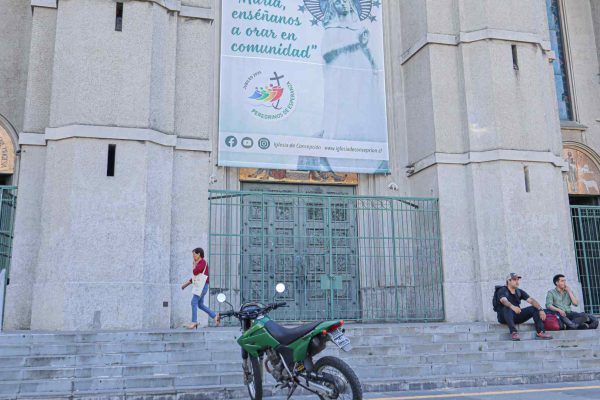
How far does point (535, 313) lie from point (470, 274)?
3231mm

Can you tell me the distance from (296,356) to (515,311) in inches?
251

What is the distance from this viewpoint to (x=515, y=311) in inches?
→ 439

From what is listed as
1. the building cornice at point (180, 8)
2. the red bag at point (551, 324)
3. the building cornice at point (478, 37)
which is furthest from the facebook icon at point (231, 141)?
the red bag at point (551, 324)

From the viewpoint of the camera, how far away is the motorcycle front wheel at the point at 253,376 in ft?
22.0

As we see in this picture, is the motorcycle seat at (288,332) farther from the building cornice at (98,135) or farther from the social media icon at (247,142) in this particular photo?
the social media icon at (247,142)

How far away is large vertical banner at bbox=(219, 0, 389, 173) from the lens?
14.7m

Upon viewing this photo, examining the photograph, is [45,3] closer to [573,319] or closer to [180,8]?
[180,8]

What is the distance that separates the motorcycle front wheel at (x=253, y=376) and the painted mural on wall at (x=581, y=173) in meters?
13.9

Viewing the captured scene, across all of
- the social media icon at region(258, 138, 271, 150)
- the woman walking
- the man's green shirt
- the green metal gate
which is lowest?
the man's green shirt

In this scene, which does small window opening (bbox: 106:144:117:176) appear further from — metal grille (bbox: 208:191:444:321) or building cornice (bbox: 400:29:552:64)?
building cornice (bbox: 400:29:552:64)

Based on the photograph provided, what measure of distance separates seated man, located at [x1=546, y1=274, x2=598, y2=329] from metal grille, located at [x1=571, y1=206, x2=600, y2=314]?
17.7ft

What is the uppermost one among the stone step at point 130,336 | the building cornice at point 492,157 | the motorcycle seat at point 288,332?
the building cornice at point 492,157

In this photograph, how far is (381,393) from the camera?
7.92m

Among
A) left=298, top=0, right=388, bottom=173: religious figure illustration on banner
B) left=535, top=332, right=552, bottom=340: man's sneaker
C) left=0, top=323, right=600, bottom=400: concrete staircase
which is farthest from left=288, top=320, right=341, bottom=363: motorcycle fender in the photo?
left=298, top=0, right=388, bottom=173: religious figure illustration on banner
